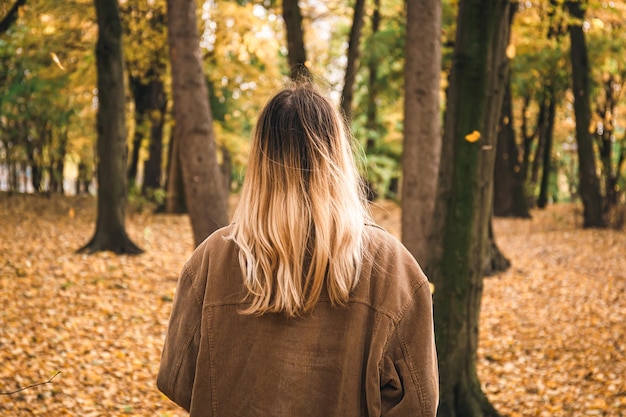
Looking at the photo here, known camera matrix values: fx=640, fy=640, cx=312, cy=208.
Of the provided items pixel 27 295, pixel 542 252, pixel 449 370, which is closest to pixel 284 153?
pixel 449 370

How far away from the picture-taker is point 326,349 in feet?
6.46

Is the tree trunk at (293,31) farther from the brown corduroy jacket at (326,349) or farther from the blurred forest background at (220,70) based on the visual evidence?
the brown corduroy jacket at (326,349)

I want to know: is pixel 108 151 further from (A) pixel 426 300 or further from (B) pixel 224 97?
(A) pixel 426 300

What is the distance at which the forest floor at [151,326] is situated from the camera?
5656 millimetres

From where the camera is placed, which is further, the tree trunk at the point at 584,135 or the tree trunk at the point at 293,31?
the tree trunk at the point at 584,135

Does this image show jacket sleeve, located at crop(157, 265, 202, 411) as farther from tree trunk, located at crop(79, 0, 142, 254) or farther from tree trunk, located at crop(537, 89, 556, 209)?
tree trunk, located at crop(537, 89, 556, 209)

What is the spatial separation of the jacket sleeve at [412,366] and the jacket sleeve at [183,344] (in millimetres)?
614

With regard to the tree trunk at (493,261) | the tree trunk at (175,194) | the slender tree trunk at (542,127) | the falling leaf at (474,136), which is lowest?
the tree trunk at (493,261)

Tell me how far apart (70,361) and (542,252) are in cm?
1005

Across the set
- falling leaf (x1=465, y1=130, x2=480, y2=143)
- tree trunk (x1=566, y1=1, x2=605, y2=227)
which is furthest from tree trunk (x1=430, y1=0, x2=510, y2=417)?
tree trunk (x1=566, y1=1, x2=605, y2=227)

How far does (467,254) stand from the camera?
183 inches

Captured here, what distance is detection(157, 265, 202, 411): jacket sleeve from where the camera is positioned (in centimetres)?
206

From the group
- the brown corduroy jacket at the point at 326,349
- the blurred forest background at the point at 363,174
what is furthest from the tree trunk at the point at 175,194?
the brown corduroy jacket at the point at 326,349

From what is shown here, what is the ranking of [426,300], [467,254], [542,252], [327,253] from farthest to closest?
[542,252] → [467,254] → [426,300] → [327,253]
